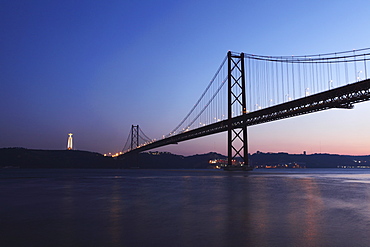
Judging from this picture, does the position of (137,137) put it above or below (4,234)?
above

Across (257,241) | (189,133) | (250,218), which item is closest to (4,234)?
(257,241)

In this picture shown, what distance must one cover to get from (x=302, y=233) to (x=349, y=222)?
198 cm

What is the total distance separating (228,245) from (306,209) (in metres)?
5.36

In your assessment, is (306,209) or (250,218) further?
(306,209)

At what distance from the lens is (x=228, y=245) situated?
527cm

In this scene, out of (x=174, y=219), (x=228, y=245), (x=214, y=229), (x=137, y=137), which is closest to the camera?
(x=228, y=245)

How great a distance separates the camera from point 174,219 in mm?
7949

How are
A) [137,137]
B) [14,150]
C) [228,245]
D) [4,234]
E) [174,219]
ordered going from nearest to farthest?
[228,245]
[4,234]
[174,219]
[137,137]
[14,150]

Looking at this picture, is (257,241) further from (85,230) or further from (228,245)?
(85,230)

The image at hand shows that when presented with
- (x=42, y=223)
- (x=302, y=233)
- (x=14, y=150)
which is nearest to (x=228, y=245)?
(x=302, y=233)

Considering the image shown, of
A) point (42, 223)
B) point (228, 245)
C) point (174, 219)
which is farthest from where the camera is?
point (174, 219)

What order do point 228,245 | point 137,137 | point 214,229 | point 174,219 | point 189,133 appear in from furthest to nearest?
point 137,137 < point 189,133 < point 174,219 < point 214,229 < point 228,245

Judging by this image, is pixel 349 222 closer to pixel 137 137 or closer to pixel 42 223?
pixel 42 223

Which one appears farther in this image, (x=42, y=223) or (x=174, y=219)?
(x=174, y=219)
